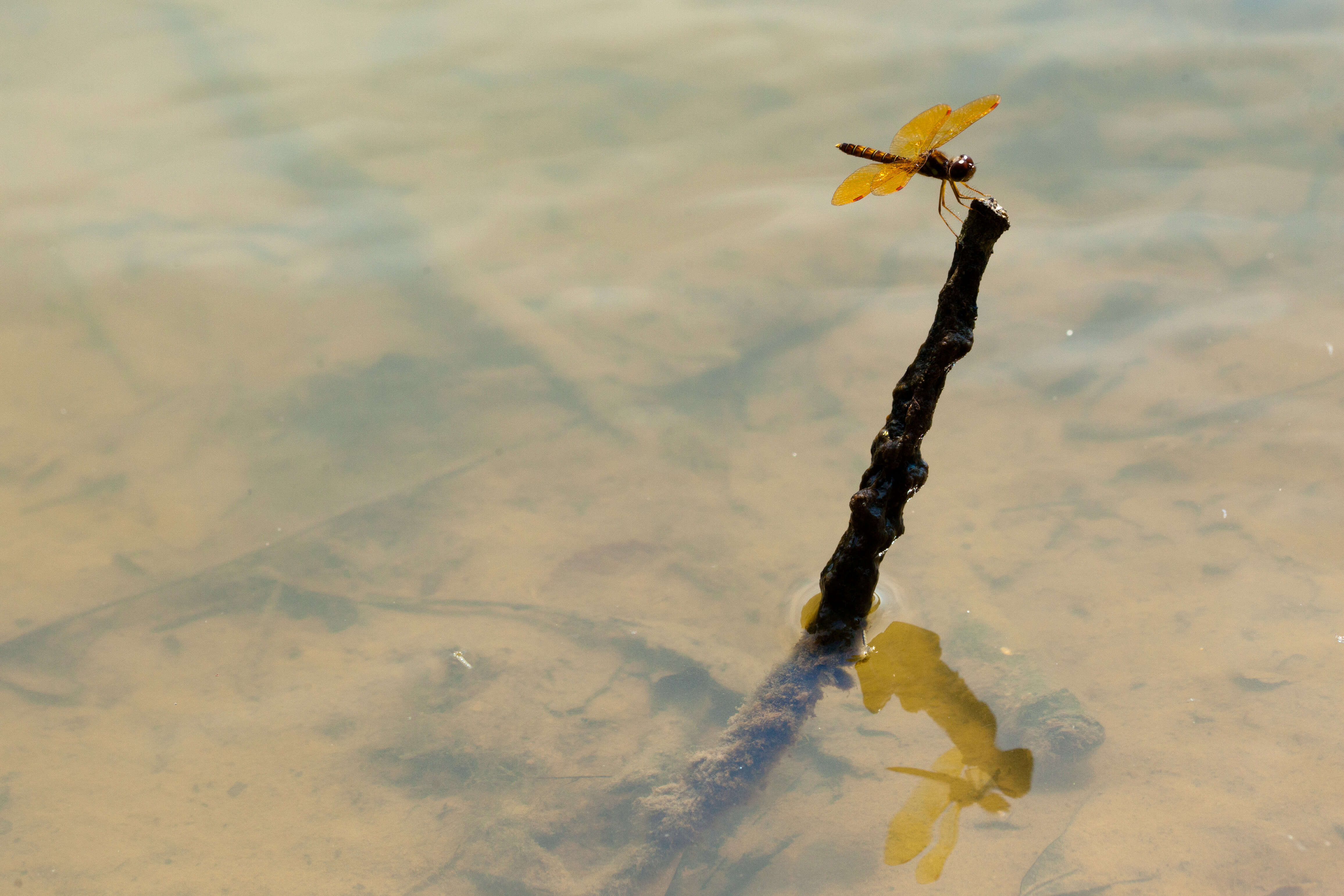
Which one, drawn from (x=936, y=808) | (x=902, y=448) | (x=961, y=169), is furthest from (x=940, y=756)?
(x=961, y=169)

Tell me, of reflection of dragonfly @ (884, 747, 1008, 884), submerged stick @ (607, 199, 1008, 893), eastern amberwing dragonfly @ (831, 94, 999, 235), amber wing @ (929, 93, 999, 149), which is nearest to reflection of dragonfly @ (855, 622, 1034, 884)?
reflection of dragonfly @ (884, 747, 1008, 884)

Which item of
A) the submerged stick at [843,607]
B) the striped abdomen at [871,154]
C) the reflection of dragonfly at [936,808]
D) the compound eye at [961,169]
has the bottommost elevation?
the reflection of dragonfly at [936,808]

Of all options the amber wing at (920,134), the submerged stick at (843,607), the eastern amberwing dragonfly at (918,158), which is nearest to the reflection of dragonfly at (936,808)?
the submerged stick at (843,607)

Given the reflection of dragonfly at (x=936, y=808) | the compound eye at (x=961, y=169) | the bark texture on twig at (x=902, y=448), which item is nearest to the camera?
the bark texture on twig at (x=902, y=448)

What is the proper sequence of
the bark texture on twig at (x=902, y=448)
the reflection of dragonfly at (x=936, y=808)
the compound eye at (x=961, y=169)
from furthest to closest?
the compound eye at (x=961, y=169) → the reflection of dragonfly at (x=936, y=808) → the bark texture on twig at (x=902, y=448)

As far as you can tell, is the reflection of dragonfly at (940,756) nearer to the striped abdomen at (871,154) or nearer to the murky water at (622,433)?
the murky water at (622,433)

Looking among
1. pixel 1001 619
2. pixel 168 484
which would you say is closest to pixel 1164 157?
pixel 1001 619

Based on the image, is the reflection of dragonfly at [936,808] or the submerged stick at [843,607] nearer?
the submerged stick at [843,607]
